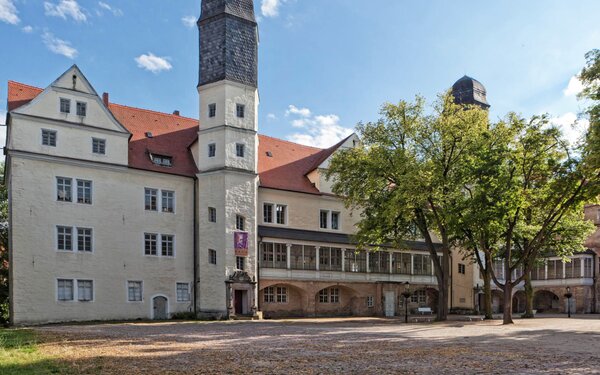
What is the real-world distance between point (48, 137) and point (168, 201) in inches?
319

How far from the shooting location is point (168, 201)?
37.5 metres

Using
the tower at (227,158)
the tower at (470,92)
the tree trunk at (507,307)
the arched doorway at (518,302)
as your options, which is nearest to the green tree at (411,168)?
the tree trunk at (507,307)

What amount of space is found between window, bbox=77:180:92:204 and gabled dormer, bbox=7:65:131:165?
4.76 feet

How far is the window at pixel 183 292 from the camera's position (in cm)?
3700

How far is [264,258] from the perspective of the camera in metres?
39.1

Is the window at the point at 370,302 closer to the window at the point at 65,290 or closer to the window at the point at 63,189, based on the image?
the window at the point at 65,290

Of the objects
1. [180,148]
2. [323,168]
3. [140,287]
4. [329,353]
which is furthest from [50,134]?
[329,353]

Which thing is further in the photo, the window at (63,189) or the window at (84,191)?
the window at (84,191)

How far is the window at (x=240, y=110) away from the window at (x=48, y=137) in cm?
1122

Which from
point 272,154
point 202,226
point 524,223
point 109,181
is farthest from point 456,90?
point 109,181

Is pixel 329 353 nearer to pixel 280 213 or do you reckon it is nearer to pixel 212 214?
pixel 212 214

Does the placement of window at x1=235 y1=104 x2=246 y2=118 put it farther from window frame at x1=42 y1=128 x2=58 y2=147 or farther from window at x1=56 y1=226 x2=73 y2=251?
window at x1=56 y1=226 x2=73 y2=251

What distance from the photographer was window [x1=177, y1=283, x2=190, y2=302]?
121ft

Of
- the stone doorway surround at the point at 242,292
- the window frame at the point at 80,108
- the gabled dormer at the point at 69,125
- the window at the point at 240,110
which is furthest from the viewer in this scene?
the window at the point at 240,110
